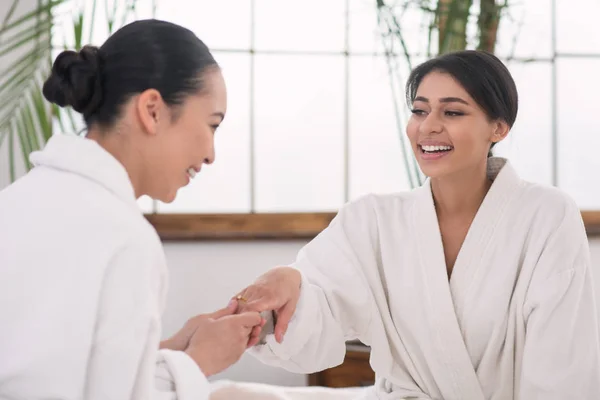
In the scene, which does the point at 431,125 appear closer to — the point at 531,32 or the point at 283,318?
the point at 283,318

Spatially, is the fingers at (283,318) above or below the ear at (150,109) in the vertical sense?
below

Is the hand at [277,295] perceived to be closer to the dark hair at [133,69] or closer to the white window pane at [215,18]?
the dark hair at [133,69]

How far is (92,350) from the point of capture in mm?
985

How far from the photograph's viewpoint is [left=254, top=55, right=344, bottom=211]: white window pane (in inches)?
130

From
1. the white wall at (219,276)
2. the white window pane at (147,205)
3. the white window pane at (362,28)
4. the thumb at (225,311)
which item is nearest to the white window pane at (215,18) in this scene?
the white window pane at (362,28)

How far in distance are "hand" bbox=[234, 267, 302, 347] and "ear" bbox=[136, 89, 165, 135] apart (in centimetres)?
55

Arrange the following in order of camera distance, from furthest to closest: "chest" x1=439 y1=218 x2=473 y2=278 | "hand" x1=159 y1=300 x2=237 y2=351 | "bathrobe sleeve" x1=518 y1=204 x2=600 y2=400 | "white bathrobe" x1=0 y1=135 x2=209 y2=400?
"chest" x1=439 y1=218 x2=473 y2=278 → "bathrobe sleeve" x1=518 y1=204 x2=600 y2=400 → "hand" x1=159 y1=300 x2=237 y2=351 → "white bathrobe" x1=0 y1=135 x2=209 y2=400

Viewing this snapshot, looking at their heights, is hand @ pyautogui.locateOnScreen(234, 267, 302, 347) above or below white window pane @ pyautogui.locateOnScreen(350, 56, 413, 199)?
below

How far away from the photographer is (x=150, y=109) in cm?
115

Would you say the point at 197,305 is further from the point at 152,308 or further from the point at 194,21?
the point at 152,308

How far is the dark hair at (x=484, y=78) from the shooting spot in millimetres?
1755

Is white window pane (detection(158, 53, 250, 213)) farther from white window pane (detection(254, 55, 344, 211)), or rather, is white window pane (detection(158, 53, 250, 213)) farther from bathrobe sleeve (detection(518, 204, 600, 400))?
bathrobe sleeve (detection(518, 204, 600, 400))

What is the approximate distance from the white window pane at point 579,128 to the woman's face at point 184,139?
2.54m

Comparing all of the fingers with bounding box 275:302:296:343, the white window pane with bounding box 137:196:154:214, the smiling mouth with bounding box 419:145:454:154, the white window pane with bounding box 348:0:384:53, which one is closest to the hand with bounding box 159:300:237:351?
the fingers with bounding box 275:302:296:343
